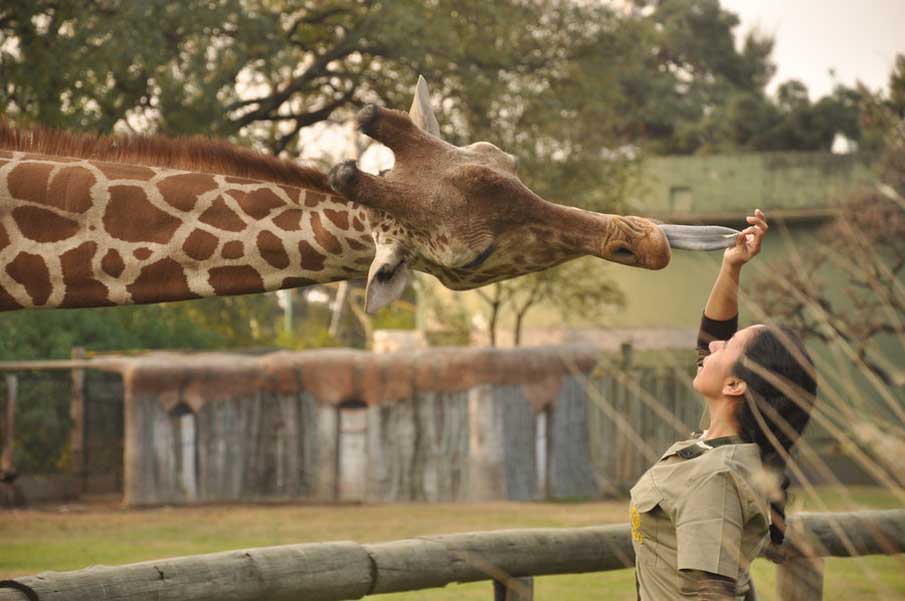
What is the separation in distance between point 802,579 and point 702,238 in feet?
7.24

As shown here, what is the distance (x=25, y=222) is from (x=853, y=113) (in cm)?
3069

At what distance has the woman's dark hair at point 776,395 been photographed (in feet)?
9.48

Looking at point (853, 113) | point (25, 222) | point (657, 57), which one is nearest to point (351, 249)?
point (25, 222)

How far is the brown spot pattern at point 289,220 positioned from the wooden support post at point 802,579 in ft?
8.23

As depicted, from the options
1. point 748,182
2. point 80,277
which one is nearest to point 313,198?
point 80,277

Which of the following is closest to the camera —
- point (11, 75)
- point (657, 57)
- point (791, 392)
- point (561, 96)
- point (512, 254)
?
point (791, 392)

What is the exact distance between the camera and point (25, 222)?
3770 mm

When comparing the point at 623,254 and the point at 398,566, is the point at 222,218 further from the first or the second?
the point at 398,566

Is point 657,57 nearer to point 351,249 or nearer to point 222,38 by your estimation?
point 222,38

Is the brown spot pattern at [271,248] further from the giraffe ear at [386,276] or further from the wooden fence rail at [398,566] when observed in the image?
the wooden fence rail at [398,566]

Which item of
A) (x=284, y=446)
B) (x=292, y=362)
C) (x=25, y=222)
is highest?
(x=25, y=222)

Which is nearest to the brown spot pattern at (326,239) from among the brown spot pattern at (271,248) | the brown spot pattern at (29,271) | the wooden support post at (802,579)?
the brown spot pattern at (271,248)

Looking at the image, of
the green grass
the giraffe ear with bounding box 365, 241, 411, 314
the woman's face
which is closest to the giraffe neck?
the giraffe ear with bounding box 365, 241, 411, 314

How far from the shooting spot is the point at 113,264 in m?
3.77
